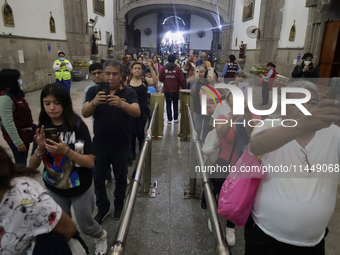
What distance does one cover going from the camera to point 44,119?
1722 mm

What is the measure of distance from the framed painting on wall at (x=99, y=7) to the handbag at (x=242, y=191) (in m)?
16.3

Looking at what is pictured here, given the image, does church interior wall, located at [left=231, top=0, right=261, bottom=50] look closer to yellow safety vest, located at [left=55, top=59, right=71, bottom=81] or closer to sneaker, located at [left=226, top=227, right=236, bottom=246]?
yellow safety vest, located at [left=55, top=59, right=71, bottom=81]

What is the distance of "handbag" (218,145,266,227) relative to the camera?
4.27ft

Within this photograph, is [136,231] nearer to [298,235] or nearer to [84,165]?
[84,165]

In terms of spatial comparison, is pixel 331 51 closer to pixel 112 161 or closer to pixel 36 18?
pixel 112 161

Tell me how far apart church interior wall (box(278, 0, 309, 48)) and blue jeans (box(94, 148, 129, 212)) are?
9.41 metres

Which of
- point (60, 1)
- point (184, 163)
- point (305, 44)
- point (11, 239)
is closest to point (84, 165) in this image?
point (11, 239)

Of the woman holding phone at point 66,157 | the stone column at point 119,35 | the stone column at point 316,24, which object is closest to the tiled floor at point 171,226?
the woman holding phone at point 66,157

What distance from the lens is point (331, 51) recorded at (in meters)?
8.16

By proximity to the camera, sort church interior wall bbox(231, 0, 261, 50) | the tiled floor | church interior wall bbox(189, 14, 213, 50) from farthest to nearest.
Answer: church interior wall bbox(189, 14, 213, 50) < church interior wall bbox(231, 0, 261, 50) < the tiled floor

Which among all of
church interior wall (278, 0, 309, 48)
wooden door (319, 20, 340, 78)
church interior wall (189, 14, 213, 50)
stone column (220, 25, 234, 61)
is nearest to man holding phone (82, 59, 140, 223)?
wooden door (319, 20, 340, 78)

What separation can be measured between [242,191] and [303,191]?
30cm

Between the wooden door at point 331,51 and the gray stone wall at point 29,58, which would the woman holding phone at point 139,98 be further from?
the wooden door at point 331,51

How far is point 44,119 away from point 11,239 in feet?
2.99
